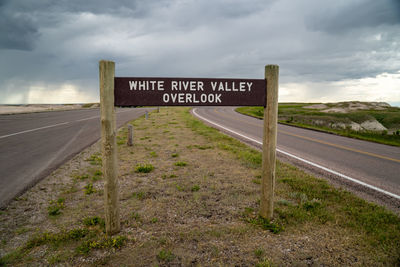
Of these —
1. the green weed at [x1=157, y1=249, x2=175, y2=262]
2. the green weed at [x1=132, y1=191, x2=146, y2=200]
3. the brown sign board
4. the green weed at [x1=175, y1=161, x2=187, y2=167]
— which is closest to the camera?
the green weed at [x1=157, y1=249, x2=175, y2=262]

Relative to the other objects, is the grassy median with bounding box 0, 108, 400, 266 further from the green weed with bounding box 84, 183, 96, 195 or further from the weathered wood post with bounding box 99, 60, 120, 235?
the weathered wood post with bounding box 99, 60, 120, 235

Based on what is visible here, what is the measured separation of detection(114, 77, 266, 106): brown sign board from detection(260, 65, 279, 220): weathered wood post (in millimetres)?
114

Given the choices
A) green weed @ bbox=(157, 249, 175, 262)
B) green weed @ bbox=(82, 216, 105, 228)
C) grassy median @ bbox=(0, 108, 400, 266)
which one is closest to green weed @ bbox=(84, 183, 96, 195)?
grassy median @ bbox=(0, 108, 400, 266)

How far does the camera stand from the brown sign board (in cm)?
331

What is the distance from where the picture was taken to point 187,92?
3510mm

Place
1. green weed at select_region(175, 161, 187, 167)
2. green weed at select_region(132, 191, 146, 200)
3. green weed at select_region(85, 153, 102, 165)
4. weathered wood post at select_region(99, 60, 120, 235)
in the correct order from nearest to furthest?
weathered wood post at select_region(99, 60, 120, 235) → green weed at select_region(132, 191, 146, 200) → green weed at select_region(175, 161, 187, 167) → green weed at select_region(85, 153, 102, 165)

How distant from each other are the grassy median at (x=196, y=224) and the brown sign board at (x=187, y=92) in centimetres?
187

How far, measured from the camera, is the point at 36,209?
4129mm

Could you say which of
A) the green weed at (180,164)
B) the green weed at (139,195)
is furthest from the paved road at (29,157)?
the green weed at (180,164)

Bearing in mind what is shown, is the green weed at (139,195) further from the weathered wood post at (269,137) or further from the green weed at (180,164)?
the weathered wood post at (269,137)

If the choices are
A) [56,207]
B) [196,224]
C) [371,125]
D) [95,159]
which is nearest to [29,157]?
[95,159]

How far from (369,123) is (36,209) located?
81.3ft

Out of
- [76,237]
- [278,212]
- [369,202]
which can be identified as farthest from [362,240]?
[76,237]

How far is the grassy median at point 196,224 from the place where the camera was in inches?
112
